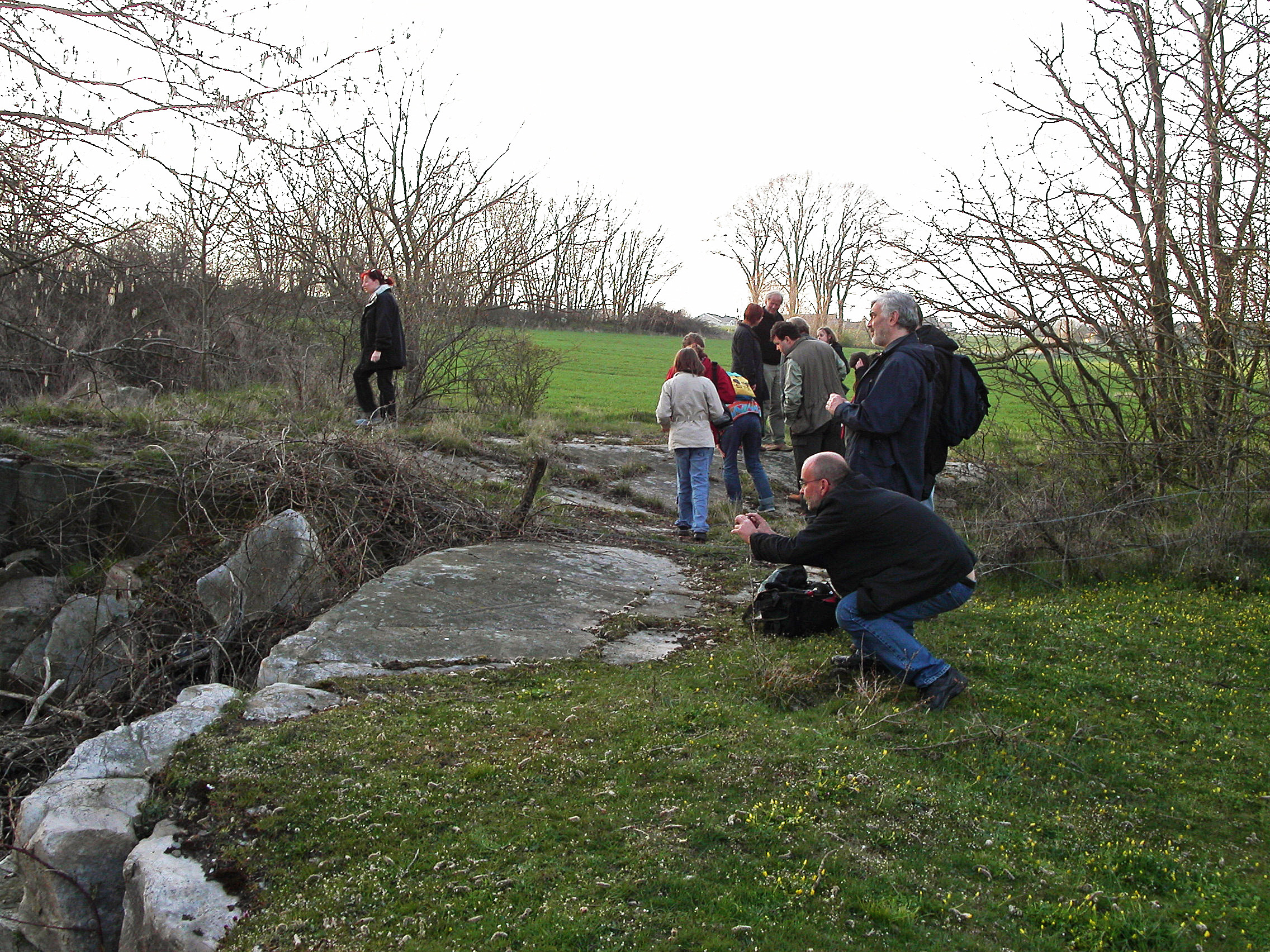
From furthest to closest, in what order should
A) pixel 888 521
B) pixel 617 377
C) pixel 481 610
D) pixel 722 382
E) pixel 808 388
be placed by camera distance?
pixel 617 377 → pixel 722 382 → pixel 808 388 → pixel 481 610 → pixel 888 521

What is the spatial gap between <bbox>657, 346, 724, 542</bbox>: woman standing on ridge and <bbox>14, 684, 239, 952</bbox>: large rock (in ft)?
20.5

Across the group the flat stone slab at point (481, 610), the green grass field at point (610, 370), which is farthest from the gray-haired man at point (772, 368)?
the flat stone slab at point (481, 610)

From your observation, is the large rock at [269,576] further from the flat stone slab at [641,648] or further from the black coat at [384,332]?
the black coat at [384,332]

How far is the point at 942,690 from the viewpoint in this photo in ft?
18.3

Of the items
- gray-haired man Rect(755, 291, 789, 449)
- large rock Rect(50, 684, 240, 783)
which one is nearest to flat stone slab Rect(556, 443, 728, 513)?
gray-haired man Rect(755, 291, 789, 449)

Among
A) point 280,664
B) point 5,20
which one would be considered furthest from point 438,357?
point 280,664

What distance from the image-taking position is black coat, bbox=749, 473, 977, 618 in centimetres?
560

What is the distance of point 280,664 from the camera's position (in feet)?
20.4

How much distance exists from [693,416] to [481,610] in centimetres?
350

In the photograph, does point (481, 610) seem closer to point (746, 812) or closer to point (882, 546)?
point (882, 546)

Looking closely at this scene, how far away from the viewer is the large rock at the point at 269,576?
323 inches

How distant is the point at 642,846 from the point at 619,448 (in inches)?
453

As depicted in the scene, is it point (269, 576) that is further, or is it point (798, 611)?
point (269, 576)

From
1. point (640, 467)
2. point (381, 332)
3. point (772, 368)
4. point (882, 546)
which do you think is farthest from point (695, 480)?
point (882, 546)
